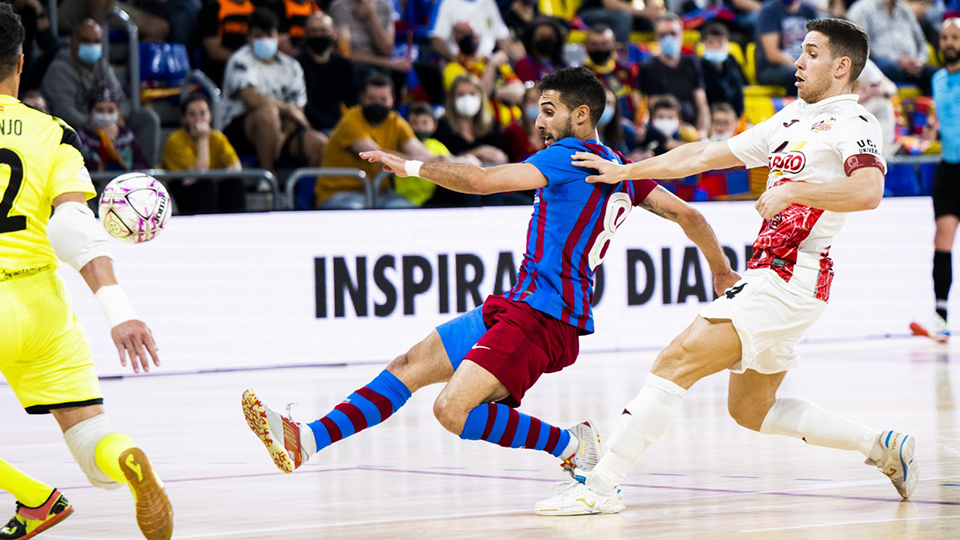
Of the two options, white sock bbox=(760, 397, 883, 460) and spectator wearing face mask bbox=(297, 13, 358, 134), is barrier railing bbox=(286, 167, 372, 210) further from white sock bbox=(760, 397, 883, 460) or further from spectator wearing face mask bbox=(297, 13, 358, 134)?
white sock bbox=(760, 397, 883, 460)

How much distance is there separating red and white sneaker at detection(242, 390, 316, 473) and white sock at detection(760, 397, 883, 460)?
199cm

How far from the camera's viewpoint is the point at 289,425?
5.64 metres

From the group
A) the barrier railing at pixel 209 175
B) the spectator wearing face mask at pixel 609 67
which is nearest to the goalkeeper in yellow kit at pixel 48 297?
the barrier railing at pixel 209 175

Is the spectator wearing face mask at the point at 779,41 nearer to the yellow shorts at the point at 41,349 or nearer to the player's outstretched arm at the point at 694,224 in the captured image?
the player's outstretched arm at the point at 694,224

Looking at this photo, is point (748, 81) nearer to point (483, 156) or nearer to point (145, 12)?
point (483, 156)

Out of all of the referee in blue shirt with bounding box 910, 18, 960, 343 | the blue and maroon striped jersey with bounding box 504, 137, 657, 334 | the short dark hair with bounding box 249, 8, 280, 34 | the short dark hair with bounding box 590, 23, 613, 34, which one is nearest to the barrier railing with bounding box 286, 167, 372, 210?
the short dark hair with bounding box 249, 8, 280, 34

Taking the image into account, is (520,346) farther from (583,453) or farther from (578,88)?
(578,88)

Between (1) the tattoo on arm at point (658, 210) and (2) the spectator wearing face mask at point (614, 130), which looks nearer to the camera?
(1) the tattoo on arm at point (658, 210)

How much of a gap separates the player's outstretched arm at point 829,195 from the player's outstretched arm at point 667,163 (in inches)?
21.5

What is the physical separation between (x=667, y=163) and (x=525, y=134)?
8798 mm

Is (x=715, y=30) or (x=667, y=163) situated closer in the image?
(x=667, y=163)

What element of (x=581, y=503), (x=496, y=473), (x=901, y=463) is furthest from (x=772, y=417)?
(x=496, y=473)

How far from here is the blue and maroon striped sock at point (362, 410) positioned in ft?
18.8

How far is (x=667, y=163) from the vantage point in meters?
5.65
